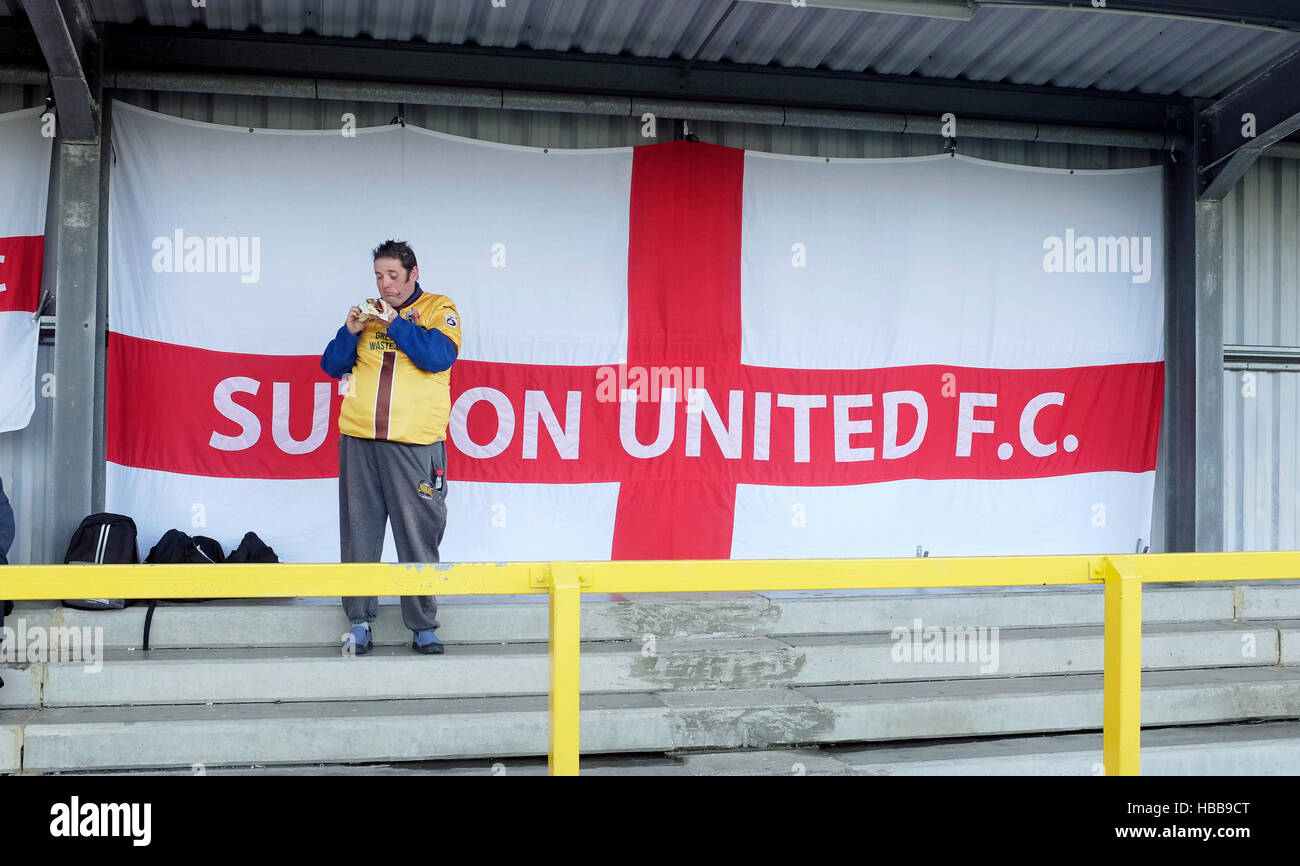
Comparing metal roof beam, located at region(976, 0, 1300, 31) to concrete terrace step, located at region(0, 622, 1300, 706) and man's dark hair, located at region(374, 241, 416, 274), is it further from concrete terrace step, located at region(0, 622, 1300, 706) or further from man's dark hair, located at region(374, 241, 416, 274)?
man's dark hair, located at region(374, 241, 416, 274)

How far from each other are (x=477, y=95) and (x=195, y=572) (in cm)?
398

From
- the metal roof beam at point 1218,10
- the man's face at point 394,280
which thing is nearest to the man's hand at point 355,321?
the man's face at point 394,280

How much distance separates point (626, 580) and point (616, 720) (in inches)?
68.9

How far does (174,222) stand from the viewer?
5605 mm

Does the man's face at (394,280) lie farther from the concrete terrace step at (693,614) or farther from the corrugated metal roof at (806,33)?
the corrugated metal roof at (806,33)

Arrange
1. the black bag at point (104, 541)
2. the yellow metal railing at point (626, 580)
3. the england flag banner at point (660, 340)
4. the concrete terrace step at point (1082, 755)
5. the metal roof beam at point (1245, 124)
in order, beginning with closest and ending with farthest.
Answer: the yellow metal railing at point (626, 580)
the concrete terrace step at point (1082, 755)
the black bag at point (104, 541)
the england flag banner at point (660, 340)
the metal roof beam at point (1245, 124)

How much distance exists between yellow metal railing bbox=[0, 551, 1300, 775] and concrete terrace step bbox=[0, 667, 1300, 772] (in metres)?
1.51

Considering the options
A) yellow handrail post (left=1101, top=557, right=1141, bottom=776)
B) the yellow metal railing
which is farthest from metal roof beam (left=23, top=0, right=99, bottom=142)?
yellow handrail post (left=1101, top=557, right=1141, bottom=776)

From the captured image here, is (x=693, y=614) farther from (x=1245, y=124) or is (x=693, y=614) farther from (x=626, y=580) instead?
(x=1245, y=124)

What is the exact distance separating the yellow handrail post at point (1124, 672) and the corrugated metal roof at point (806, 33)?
12.0 feet

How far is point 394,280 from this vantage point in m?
4.50

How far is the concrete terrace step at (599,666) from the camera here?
13.8ft

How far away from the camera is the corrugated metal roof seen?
17.8ft
